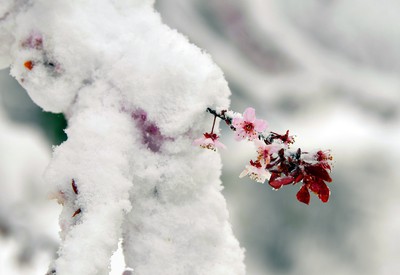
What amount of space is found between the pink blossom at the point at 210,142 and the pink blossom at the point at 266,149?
0.07 metres

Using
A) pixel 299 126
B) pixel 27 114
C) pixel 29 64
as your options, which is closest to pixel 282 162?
pixel 29 64

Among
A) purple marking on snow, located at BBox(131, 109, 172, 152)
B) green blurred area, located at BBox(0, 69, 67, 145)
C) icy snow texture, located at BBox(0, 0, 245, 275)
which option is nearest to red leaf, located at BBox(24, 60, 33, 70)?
icy snow texture, located at BBox(0, 0, 245, 275)

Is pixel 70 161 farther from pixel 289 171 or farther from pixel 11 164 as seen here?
pixel 11 164

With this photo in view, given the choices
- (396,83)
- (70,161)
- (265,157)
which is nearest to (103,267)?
(70,161)

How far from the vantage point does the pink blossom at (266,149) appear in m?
0.74

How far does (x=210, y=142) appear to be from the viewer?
2.60ft

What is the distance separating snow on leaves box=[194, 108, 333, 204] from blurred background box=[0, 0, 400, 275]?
1.54 metres

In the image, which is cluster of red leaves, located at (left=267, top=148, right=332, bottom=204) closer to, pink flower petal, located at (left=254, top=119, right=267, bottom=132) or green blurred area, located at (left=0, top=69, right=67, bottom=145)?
pink flower petal, located at (left=254, top=119, right=267, bottom=132)

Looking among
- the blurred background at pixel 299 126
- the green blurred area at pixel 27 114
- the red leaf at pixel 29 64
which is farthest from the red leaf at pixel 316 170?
the green blurred area at pixel 27 114

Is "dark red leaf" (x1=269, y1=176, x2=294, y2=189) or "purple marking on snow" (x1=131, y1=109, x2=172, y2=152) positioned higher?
"purple marking on snow" (x1=131, y1=109, x2=172, y2=152)

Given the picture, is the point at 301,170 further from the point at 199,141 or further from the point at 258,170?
the point at 199,141

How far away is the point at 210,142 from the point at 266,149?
0.35 feet

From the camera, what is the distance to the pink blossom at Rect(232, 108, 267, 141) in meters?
0.76

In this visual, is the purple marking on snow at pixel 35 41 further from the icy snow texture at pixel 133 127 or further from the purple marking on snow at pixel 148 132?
the purple marking on snow at pixel 148 132
